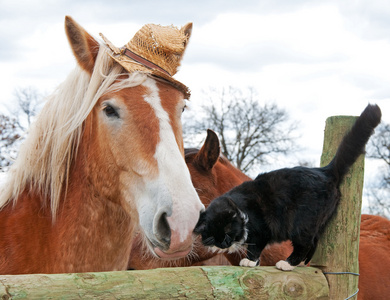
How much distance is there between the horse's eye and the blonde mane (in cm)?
14

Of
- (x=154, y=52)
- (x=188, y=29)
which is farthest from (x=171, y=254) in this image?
(x=188, y=29)

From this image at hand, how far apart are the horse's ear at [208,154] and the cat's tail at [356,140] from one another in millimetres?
1471

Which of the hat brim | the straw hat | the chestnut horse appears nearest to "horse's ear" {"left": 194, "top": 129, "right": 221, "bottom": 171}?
the chestnut horse

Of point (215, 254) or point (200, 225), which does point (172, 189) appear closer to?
point (200, 225)

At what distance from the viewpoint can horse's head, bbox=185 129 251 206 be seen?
156 inches

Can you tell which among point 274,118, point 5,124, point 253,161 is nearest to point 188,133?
point 253,161

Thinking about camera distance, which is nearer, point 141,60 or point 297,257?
point 297,257

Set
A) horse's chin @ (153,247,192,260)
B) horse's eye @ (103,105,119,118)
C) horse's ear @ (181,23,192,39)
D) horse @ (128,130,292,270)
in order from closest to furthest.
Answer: horse's chin @ (153,247,192,260) → horse's eye @ (103,105,119,118) → horse's ear @ (181,23,192,39) → horse @ (128,130,292,270)

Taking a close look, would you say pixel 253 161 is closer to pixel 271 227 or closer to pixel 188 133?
pixel 188 133

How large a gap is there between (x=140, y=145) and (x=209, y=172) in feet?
5.46

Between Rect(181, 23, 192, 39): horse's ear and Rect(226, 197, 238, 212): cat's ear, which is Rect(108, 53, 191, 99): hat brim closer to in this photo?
Rect(181, 23, 192, 39): horse's ear

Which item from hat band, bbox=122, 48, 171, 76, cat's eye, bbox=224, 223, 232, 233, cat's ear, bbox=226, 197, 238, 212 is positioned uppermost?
hat band, bbox=122, 48, 171, 76

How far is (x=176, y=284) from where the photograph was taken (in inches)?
77.0

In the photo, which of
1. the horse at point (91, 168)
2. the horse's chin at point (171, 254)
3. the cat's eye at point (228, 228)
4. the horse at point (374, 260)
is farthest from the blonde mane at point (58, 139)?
the horse at point (374, 260)
